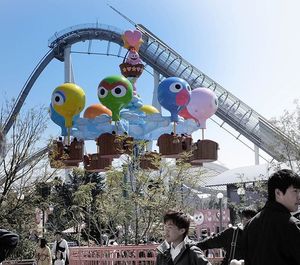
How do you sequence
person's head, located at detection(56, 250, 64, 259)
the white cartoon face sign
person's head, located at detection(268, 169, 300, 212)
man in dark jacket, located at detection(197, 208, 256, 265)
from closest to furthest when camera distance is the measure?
person's head, located at detection(268, 169, 300, 212) → man in dark jacket, located at detection(197, 208, 256, 265) → person's head, located at detection(56, 250, 64, 259) → the white cartoon face sign

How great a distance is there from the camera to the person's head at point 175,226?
3957mm

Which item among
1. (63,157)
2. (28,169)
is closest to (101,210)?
(63,157)

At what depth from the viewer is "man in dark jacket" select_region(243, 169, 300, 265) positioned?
9.21 feet

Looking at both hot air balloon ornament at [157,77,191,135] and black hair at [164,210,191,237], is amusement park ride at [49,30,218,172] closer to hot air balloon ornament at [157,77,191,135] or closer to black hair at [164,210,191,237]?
hot air balloon ornament at [157,77,191,135]

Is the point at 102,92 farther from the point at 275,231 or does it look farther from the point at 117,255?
the point at 275,231

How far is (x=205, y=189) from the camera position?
37281 millimetres

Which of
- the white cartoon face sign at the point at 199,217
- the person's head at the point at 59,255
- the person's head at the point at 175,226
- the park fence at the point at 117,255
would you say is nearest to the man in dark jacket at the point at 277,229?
the person's head at the point at 175,226

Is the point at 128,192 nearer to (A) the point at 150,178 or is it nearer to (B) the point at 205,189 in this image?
(A) the point at 150,178

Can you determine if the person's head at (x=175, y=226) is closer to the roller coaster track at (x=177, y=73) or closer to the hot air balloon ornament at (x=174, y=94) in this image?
the hot air balloon ornament at (x=174, y=94)

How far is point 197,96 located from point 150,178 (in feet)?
12.1

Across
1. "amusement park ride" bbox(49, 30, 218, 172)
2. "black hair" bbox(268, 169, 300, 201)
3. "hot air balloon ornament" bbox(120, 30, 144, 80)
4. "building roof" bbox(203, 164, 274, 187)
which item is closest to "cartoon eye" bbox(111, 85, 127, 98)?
"amusement park ride" bbox(49, 30, 218, 172)

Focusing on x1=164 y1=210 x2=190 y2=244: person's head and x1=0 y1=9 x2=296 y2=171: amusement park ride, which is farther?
x1=0 y1=9 x2=296 y2=171: amusement park ride

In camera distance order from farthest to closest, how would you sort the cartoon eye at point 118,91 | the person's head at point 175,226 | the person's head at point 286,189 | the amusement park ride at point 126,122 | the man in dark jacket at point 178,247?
the amusement park ride at point 126,122 → the cartoon eye at point 118,91 → the person's head at point 175,226 → the man in dark jacket at point 178,247 → the person's head at point 286,189

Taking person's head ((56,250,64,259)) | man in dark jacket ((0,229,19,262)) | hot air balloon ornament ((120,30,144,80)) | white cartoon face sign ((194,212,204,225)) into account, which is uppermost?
hot air balloon ornament ((120,30,144,80))
